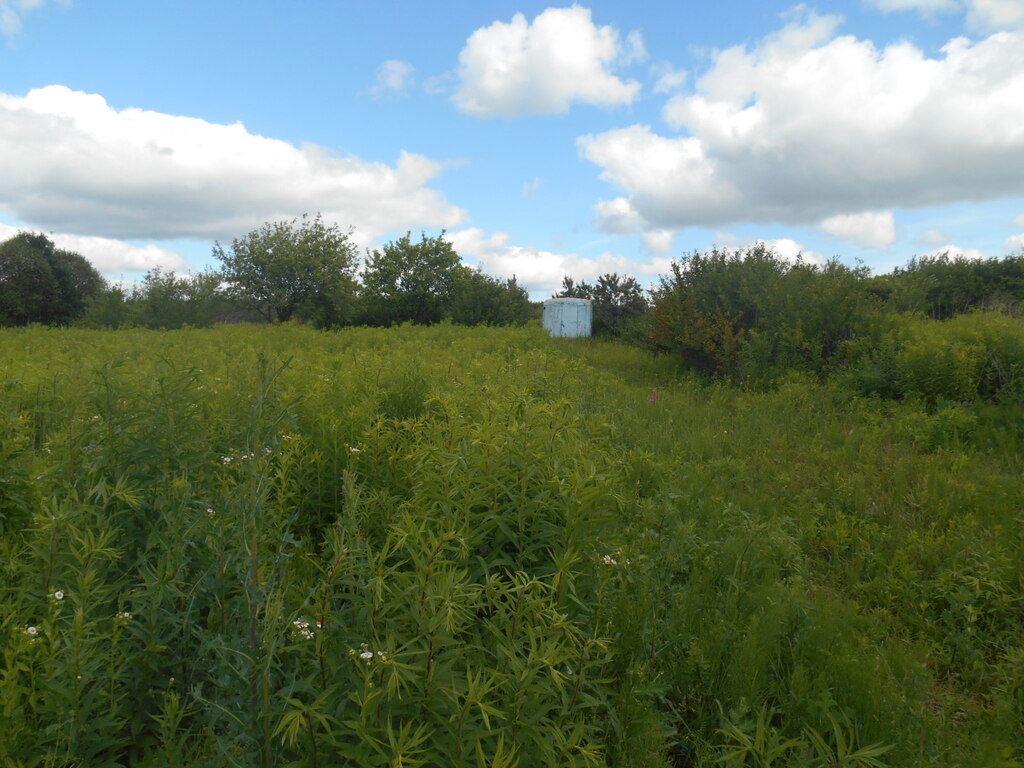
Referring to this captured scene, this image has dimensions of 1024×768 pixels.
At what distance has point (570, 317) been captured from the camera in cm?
2900

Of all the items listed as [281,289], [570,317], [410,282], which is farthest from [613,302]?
[281,289]

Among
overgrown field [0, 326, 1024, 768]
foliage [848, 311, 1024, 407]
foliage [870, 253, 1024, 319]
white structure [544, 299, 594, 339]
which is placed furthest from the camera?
white structure [544, 299, 594, 339]

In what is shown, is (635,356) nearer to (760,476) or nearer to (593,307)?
(760,476)

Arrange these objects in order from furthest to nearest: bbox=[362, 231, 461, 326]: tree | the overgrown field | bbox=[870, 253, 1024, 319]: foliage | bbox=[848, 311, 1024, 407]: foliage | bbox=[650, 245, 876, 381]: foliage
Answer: bbox=[362, 231, 461, 326]: tree
bbox=[870, 253, 1024, 319]: foliage
bbox=[650, 245, 876, 381]: foliage
bbox=[848, 311, 1024, 407]: foliage
the overgrown field

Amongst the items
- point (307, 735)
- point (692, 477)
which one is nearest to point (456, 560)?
point (307, 735)

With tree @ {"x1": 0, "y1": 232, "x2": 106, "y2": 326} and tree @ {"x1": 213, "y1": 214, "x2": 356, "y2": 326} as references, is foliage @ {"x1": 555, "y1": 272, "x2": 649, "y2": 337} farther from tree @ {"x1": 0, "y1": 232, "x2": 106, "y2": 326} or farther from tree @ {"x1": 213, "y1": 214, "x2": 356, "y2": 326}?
tree @ {"x1": 0, "y1": 232, "x2": 106, "y2": 326}

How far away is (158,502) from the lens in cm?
253

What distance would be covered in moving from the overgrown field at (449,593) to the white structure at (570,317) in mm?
23149

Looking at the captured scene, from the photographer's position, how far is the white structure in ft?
94.6

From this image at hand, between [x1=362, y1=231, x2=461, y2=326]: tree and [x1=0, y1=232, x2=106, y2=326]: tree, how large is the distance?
18877 millimetres

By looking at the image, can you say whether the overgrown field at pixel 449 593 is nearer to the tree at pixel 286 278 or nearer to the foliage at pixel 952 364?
the foliage at pixel 952 364

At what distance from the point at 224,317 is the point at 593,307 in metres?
25.3

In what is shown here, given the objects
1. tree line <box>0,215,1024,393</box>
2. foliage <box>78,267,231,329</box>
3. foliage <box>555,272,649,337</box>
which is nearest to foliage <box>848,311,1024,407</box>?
tree line <box>0,215,1024,393</box>

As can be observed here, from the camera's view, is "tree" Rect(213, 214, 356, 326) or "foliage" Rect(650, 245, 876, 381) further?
"tree" Rect(213, 214, 356, 326)
